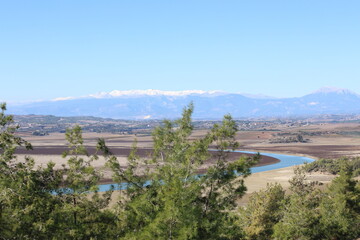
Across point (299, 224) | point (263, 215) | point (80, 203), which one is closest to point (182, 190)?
point (80, 203)

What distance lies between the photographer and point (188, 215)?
1964 centimetres

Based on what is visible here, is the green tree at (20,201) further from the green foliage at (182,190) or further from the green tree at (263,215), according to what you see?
the green tree at (263,215)

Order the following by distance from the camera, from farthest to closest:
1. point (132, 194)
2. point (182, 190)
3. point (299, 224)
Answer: point (299, 224) < point (132, 194) < point (182, 190)

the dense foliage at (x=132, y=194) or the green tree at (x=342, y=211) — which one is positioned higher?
the dense foliage at (x=132, y=194)

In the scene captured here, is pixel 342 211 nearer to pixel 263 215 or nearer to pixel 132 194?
pixel 263 215

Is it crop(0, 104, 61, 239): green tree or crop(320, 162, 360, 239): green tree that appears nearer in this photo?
crop(0, 104, 61, 239): green tree

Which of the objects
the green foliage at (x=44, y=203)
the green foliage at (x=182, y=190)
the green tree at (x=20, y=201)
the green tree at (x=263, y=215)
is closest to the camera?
the green tree at (x=20, y=201)

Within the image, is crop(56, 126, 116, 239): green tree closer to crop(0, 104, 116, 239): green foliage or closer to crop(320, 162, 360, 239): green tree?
crop(0, 104, 116, 239): green foliage

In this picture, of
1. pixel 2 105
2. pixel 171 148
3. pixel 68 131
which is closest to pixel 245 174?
pixel 171 148

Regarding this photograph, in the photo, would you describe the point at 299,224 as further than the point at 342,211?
No

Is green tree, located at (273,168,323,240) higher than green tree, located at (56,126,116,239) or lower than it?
lower

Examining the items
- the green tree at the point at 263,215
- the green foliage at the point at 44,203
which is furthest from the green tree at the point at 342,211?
the green foliage at the point at 44,203

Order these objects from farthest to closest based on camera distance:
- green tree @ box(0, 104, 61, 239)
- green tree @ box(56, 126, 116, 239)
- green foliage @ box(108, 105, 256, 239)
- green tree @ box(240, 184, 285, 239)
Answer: green tree @ box(240, 184, 285, 239) < green tree @ box(56, 126, 116, 239) < green foliage @ box(108, 105, 256, 239) < green tree @ box(0, 104, 61, 239)

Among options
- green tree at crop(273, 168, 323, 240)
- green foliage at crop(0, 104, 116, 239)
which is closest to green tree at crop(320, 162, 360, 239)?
green tree at crop(273, 168, 323, 240)
